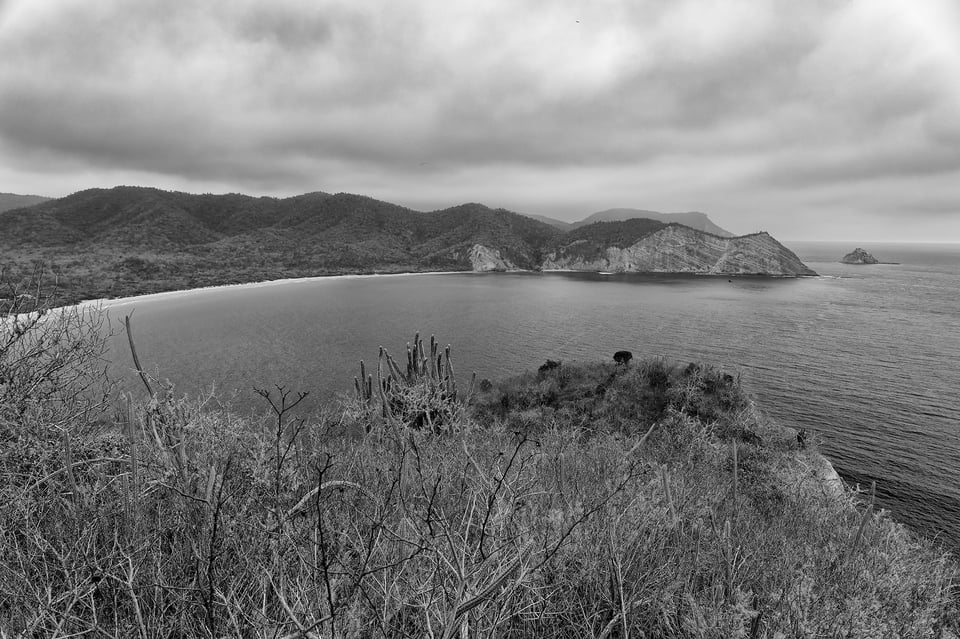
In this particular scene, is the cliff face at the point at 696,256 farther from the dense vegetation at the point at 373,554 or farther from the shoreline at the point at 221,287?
the dense vegetation at the point at 373,554

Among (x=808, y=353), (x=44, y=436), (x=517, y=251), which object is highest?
(x=517, y=251)

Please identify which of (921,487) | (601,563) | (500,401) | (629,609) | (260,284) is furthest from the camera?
(260,284)

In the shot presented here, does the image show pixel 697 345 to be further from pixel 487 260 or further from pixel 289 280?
pixel 487 260

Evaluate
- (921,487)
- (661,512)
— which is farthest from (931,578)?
(921,487)

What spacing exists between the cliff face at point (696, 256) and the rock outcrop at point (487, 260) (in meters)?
24.9

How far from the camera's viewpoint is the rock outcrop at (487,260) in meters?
142

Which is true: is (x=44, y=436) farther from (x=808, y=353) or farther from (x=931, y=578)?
(x=808, y=353)

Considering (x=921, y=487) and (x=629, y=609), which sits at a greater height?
(x=629, y=609)

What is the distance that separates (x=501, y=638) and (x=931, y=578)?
311 inches

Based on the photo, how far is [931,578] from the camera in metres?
6.66

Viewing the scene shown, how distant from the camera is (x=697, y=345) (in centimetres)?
3834

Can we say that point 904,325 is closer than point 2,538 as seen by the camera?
No

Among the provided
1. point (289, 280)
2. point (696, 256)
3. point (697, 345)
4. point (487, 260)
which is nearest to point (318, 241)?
point (289, 280)

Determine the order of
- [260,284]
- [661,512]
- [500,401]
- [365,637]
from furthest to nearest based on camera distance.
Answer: [260,284] < [500,401] < [661,512] < [365,637]
